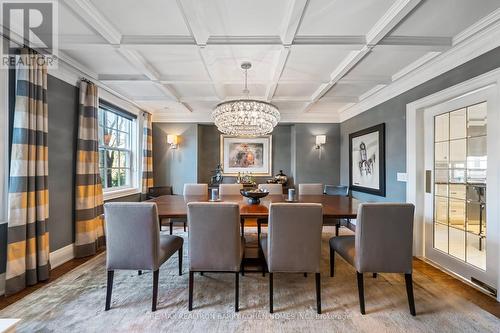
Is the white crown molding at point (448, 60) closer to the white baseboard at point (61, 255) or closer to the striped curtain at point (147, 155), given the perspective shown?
the striped curtain at point (147, 155)

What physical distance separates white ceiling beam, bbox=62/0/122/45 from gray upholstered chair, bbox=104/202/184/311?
1.48 m

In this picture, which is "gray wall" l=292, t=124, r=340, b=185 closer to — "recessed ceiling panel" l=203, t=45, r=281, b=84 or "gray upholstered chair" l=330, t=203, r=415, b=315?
"recessed ceiling panel" l=203, t=45, r=281, b=84

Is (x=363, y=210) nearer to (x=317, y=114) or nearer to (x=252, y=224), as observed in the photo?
(x=252, y=224)

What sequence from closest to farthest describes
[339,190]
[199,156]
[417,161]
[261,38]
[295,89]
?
[261,38], [417,161], [295,89], [339,190], [199,156]

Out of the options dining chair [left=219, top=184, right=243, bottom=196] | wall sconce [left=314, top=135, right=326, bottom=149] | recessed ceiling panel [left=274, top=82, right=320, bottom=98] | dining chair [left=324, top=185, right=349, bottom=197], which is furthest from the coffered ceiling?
wall sconce [left=314, top=135, right=326, bottom=149]

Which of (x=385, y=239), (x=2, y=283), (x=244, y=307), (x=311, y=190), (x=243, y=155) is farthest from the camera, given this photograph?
(x=243, y=155)

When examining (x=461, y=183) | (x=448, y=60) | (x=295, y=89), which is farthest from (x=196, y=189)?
(x=448, y=60)

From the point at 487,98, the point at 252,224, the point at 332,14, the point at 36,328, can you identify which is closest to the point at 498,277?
the point at 487,98

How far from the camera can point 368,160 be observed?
399cm

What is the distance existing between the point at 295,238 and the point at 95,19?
93.9 inches

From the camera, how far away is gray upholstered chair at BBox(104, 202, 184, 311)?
1854 millimetres

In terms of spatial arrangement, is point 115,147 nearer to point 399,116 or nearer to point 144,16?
point 144,16

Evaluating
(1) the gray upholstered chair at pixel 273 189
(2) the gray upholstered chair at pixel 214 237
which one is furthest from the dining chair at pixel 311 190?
(2) the gray upholstered chair at pixel 214 237

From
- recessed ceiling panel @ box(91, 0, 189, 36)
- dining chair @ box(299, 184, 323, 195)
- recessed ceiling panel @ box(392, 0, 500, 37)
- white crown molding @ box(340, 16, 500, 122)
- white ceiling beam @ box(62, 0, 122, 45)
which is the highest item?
recessed ceiling panel @ box(91, 0, 189, 36)
